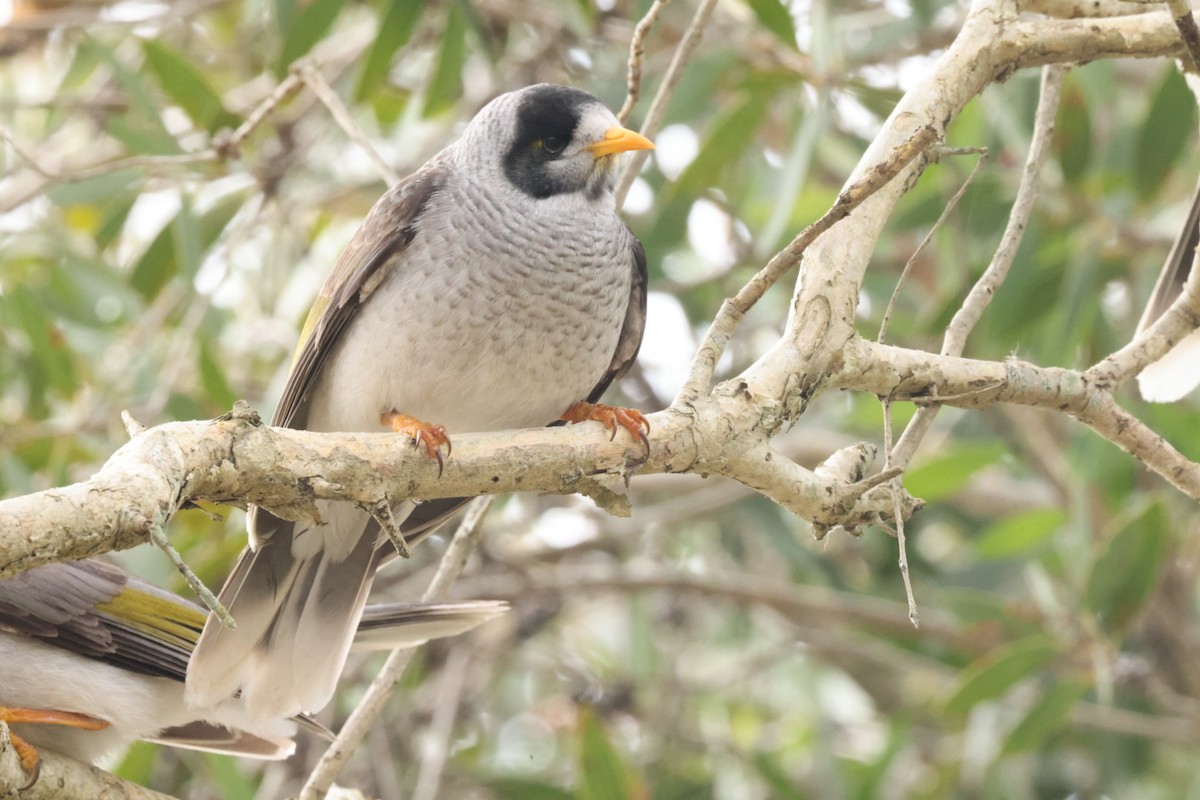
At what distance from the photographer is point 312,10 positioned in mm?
4793

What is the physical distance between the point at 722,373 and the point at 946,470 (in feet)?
4.51

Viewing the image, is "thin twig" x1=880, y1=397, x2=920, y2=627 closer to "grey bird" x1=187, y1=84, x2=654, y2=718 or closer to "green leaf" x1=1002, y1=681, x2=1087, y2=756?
"grey bird" x1=187, y1=84, x2=654, y2=718

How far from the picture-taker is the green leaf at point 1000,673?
15.0ft

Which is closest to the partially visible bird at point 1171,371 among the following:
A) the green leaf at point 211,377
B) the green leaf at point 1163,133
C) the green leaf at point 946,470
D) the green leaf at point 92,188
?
the green leaf at point 1163,133

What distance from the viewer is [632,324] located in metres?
3.81

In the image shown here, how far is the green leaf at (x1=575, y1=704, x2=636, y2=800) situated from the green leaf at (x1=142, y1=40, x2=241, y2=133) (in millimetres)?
2316

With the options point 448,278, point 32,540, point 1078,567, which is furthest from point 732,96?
point 32,540

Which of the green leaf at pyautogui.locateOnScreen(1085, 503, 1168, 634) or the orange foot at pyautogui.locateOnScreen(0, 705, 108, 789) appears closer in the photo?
the orange foot at pyautogui.locateOnScreen(0, 705, 108, 789)

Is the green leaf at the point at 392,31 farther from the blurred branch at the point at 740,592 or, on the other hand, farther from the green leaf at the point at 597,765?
the green leaf at the point at 597,765

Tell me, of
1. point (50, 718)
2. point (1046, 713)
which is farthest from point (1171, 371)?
point (50, 718)

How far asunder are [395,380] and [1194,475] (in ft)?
5.87

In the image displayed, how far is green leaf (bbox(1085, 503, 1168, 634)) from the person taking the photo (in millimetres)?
4484

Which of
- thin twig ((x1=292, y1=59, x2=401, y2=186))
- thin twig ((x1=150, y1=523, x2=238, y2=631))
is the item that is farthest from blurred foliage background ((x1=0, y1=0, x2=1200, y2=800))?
thin twig ((x1=150, y1=523, x2=238, y2=631))

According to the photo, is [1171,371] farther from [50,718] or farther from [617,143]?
[50,718]
